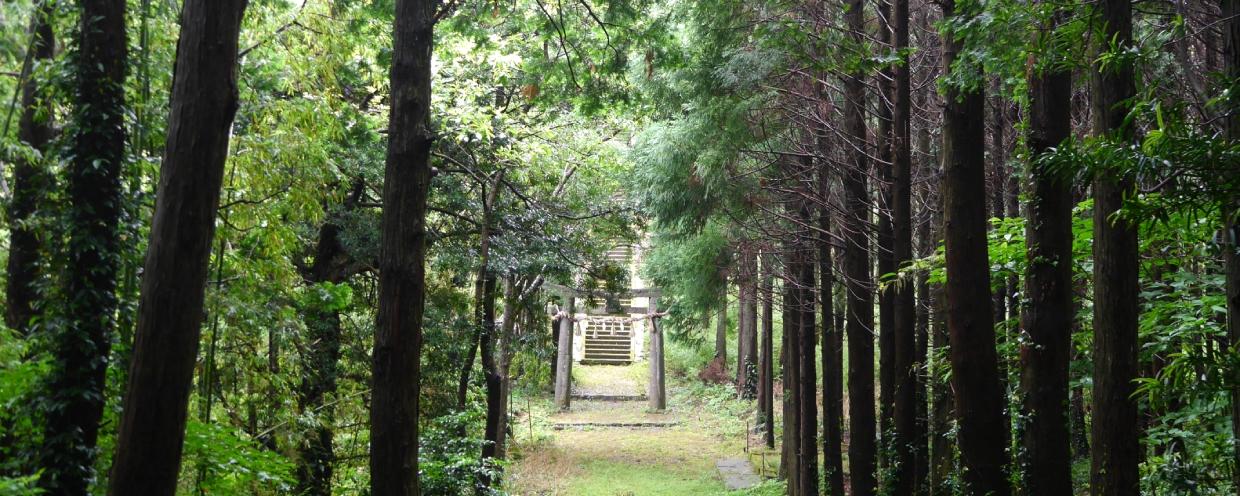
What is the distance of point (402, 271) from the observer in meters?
6.20

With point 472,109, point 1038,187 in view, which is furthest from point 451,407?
point 1038,187

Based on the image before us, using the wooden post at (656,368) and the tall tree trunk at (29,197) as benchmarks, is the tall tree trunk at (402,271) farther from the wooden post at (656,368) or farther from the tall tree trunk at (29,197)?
the wooden post at (656,368)

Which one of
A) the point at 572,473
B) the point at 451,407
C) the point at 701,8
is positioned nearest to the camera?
the point at 701,8

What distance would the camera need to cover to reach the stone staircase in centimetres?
3372

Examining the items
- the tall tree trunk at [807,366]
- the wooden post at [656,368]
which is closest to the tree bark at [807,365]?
the tall tree trunk at [807,366]

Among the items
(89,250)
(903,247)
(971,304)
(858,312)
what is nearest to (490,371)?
(858,312)

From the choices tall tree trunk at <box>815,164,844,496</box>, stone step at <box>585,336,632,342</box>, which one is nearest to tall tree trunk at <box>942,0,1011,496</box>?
tall tree trunk at <box>815,164,844,496</box>

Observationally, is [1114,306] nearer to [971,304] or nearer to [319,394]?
[971,304]

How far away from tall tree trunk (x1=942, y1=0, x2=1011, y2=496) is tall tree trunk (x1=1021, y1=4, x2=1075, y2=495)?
47 cm

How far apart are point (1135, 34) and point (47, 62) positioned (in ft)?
31.4

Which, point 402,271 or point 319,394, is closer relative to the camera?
point 402,271

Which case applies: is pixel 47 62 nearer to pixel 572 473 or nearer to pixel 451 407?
pixel 451 407

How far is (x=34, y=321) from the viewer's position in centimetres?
629

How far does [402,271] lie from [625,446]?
16788 millimetres
